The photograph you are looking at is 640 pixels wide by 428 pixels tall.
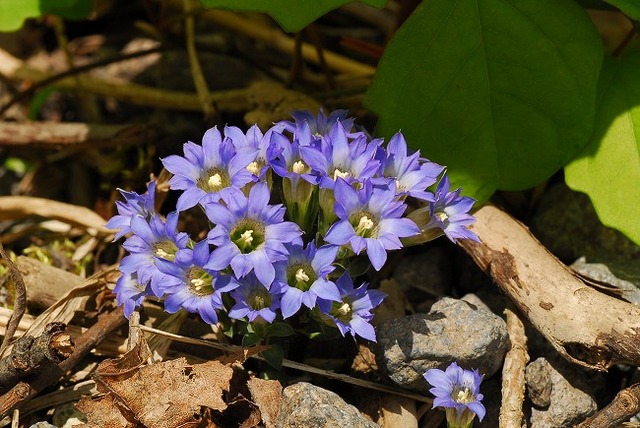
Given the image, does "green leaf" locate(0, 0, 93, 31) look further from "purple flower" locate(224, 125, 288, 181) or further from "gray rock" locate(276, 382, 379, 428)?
"gray rock" locate(276, 382, 379, 428)

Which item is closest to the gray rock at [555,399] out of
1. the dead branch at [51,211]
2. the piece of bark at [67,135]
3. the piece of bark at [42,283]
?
the piece of bark at [42,283]

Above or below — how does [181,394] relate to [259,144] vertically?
below

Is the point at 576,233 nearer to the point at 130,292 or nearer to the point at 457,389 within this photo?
the point at 457,389

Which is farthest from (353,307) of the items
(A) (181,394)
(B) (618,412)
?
(B) (618,412)

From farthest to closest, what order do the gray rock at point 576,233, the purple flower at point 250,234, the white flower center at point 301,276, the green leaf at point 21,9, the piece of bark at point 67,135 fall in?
the piece of bark at point 67,135 → the green leaf at point 21,9 → the gray rock at point 576,233 → the white flower center at point 301,276 → the purple flower at point 250,234

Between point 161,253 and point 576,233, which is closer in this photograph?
point 161,253

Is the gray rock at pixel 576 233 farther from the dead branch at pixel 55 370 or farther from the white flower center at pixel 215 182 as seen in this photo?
the dead branch at pixel 55 370
